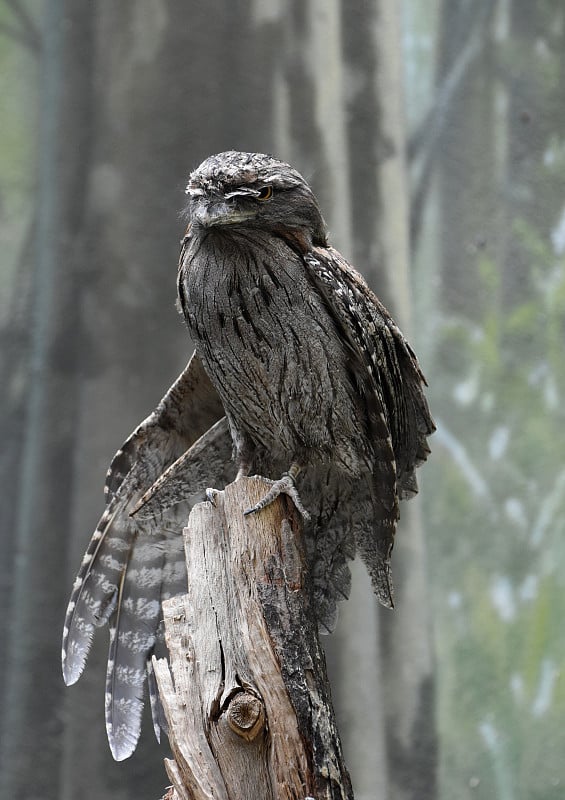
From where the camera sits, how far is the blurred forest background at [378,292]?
351 cm

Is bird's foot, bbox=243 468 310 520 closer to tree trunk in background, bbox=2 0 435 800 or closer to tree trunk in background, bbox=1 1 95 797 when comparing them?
tree trunk in background, bbox=2 0 435 800

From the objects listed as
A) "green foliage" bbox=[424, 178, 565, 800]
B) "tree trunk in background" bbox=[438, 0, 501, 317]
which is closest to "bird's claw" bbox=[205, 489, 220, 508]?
"green foliage" bbox=[424, 178, 565, 800]

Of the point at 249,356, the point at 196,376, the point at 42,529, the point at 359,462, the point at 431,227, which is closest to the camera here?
the point at 249,356

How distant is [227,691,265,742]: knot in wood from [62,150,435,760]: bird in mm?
361

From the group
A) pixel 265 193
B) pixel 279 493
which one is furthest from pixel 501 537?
pixel 265 193

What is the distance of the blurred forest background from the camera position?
351 centimetres

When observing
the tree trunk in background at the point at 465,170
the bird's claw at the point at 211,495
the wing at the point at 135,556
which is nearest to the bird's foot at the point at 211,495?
the bird's claw at the point at 211,495

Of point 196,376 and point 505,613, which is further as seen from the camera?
point 505,613

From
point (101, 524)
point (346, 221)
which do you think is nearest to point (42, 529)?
point (101, 524)

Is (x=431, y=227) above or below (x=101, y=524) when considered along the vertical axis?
above

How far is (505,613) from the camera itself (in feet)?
12.3

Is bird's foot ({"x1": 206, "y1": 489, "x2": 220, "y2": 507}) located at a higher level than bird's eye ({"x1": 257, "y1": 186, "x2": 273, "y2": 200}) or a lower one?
lower

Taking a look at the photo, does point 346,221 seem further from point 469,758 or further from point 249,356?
point 469,758

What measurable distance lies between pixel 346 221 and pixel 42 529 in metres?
1.65
